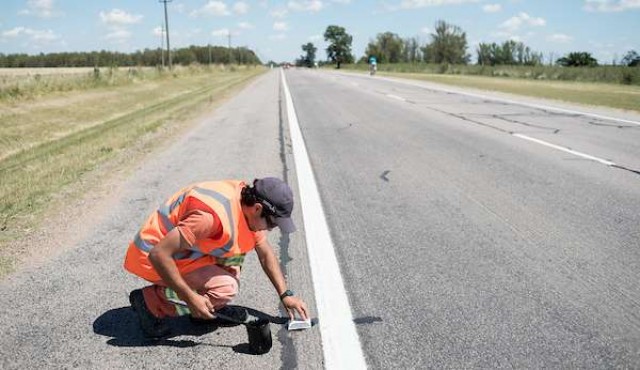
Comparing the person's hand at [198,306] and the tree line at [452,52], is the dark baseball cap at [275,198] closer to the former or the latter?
the person's hand at [198,306]

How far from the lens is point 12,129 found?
1327cm

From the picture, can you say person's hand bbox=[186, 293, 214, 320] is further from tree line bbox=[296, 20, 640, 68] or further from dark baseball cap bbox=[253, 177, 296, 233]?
tree line bbox=[296, 20, 640, 68]

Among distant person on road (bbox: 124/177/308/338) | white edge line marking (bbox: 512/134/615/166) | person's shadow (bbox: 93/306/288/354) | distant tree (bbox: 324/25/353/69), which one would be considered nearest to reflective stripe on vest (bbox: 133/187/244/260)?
distant person on road (bbox: 124/177/308/338)

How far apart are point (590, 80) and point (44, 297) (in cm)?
3917

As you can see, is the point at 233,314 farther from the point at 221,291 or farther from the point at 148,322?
the point at 148,322

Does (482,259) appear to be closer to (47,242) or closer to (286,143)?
(47,242)

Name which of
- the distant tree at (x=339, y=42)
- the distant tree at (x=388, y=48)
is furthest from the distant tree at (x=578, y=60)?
the distant tree at (x=339, y=42)

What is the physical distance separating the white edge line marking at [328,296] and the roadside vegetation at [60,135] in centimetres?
249

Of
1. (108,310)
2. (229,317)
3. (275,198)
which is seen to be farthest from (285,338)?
(108,310)

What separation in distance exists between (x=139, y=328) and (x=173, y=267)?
0.77 metres

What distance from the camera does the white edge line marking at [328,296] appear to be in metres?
2.84

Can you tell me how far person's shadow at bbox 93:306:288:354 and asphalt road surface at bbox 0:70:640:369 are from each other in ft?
0.04

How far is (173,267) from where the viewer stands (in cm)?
275

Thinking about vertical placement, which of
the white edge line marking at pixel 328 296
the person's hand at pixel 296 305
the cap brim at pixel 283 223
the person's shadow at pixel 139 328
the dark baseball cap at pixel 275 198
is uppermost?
the dark baseball cap at pixel 275 198
